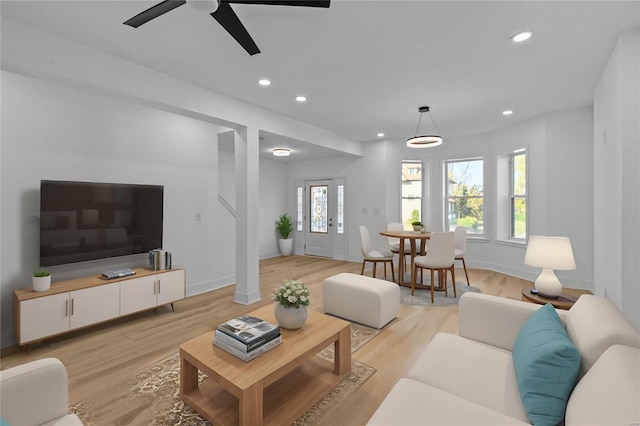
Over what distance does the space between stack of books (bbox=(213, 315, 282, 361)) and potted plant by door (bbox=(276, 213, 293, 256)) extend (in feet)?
19.0

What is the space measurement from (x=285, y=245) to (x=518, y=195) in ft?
17.3

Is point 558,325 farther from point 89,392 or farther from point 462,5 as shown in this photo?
point 89,392

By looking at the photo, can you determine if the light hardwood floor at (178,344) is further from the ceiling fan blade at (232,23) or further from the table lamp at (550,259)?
the ceiling fan blade at (232,23)

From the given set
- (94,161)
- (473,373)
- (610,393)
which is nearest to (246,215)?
(94,161)

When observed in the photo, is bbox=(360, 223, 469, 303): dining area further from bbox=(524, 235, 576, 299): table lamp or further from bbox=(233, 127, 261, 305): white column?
bbox=(233, 127, 261, 305): white column

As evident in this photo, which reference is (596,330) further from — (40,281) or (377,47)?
(40,281)

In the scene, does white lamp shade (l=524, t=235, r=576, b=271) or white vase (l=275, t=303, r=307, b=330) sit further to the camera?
white lamp shade (l=524, t=235, r=576, b=271)

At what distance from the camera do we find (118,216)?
3502 mm

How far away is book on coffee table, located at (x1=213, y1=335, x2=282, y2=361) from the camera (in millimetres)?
1828

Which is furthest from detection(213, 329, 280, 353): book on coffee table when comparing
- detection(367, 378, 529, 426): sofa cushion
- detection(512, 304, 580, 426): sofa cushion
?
detection(512, 304, 580, 426): sofa cushion

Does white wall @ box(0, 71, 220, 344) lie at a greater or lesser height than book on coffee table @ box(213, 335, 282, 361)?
greater

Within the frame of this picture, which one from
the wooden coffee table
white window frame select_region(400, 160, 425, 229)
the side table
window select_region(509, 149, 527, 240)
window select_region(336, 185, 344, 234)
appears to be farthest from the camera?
window select_region(336, 185, 344, 234)

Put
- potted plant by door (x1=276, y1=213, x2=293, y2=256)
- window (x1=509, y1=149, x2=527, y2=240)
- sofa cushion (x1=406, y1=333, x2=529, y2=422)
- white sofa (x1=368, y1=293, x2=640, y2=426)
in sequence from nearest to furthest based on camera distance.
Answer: white sofa (x1=368, y1=293, x2=640, y2=426), sofa cushion (x1=406, y1=333, x2=529, y2=422), window (x1=509, y1=149, x2=527, y2=240), potted plant by door (x1=276, y1=213, x2=293, y2=256)

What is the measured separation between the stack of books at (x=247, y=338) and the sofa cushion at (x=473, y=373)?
0.87 metres
